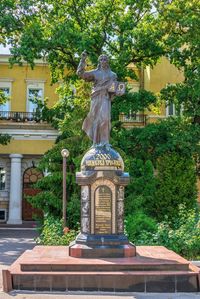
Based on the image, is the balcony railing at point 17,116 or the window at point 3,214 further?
the window at point 3,214

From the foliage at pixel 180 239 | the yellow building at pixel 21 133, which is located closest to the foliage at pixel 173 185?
the foliage at pixel 180 239

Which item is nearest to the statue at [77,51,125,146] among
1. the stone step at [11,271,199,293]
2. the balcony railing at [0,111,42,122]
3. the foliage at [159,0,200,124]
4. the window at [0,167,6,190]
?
the stone step at [11,271,199,293]

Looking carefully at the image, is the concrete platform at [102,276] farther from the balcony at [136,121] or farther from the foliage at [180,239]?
the balcony at [136,121]

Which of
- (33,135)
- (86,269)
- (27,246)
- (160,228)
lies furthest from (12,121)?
(86,269)

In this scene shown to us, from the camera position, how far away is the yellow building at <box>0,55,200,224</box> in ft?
91.0

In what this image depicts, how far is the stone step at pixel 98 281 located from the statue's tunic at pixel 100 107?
3.45m

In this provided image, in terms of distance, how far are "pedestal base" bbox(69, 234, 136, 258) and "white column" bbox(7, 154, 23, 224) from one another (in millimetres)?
17754

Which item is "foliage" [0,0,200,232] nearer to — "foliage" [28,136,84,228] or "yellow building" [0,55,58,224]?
"foliage" [28,136,84,228]

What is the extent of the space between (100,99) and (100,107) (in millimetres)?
193

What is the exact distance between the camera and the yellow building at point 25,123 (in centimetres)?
2773

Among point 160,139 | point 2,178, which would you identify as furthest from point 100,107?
point 2,178

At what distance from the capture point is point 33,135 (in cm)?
2783

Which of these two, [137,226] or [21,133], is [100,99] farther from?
[21,133]

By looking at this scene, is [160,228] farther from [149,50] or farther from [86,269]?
[149,50]
